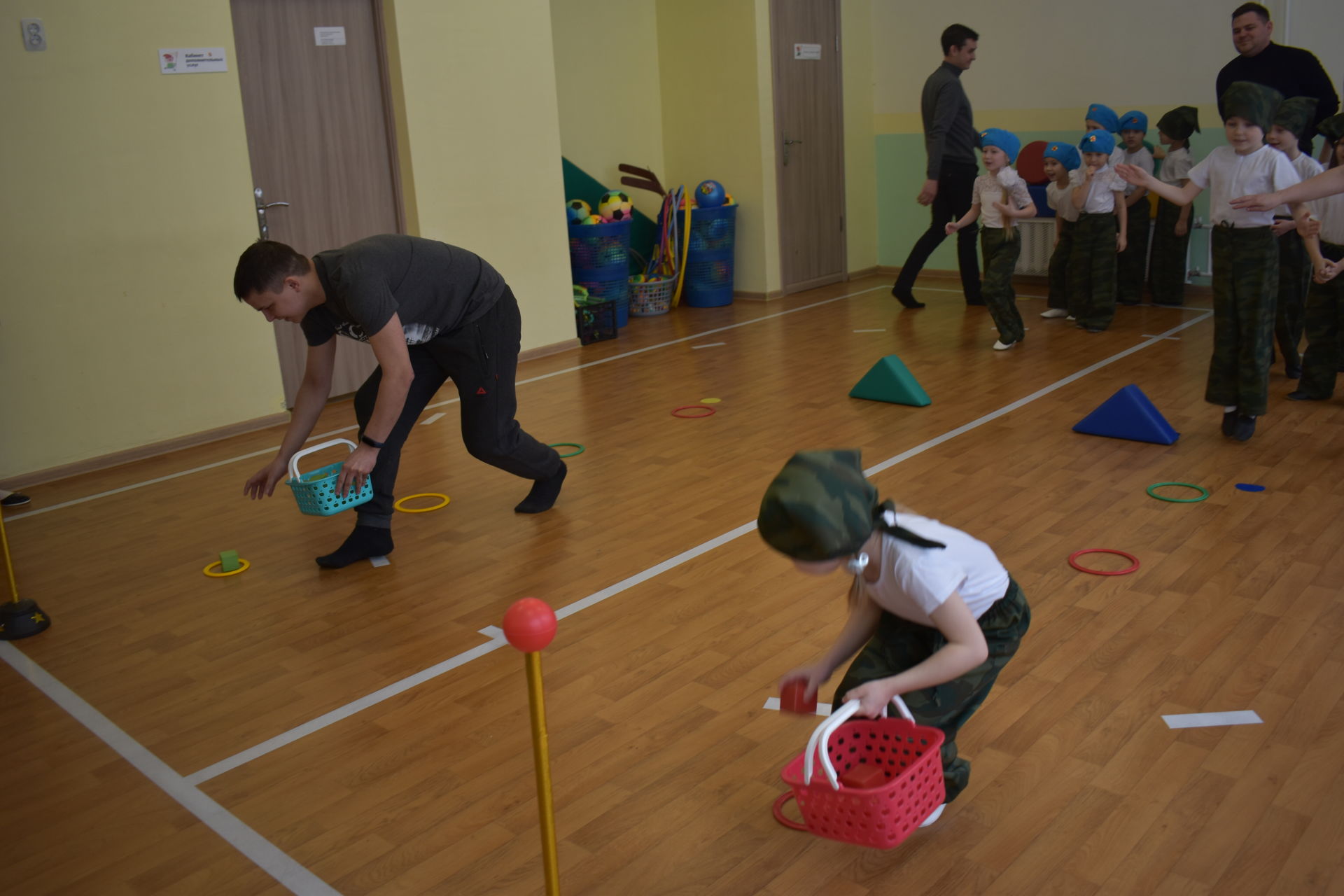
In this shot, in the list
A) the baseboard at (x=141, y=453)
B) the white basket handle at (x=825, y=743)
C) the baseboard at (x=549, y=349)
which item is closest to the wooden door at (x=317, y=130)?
the baseboard at (x=141, y=453)

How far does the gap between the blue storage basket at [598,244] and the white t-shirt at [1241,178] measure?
15.2 ft

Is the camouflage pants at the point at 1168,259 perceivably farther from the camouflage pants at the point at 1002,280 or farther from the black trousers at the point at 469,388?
the black trousers at the point at 469,388

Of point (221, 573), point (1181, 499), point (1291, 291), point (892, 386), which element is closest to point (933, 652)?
point (1181, 499)

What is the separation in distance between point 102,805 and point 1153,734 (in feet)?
8.72

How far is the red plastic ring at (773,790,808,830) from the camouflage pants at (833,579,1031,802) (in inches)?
12.2

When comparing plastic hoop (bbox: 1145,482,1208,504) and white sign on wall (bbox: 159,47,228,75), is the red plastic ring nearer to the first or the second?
plastic hoop (bbox: 1145,482,1208,504)

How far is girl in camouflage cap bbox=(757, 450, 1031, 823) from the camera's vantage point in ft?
6.72

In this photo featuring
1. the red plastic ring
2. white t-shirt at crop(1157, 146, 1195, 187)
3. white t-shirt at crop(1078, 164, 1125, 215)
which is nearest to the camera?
the red plastic ring

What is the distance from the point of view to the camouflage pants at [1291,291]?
5680 mm

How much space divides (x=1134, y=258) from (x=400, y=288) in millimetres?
6180

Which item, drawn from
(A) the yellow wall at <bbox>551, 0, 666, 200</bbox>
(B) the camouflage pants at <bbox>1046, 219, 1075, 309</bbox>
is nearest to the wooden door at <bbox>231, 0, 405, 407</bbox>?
(A) the yellow wall at <bbox>551, 0, 666, 200</bbox>

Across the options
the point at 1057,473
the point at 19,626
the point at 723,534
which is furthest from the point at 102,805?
the point at 1057,473

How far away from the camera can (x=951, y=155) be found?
824cm

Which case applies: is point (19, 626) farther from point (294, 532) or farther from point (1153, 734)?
point (1153, 734)
